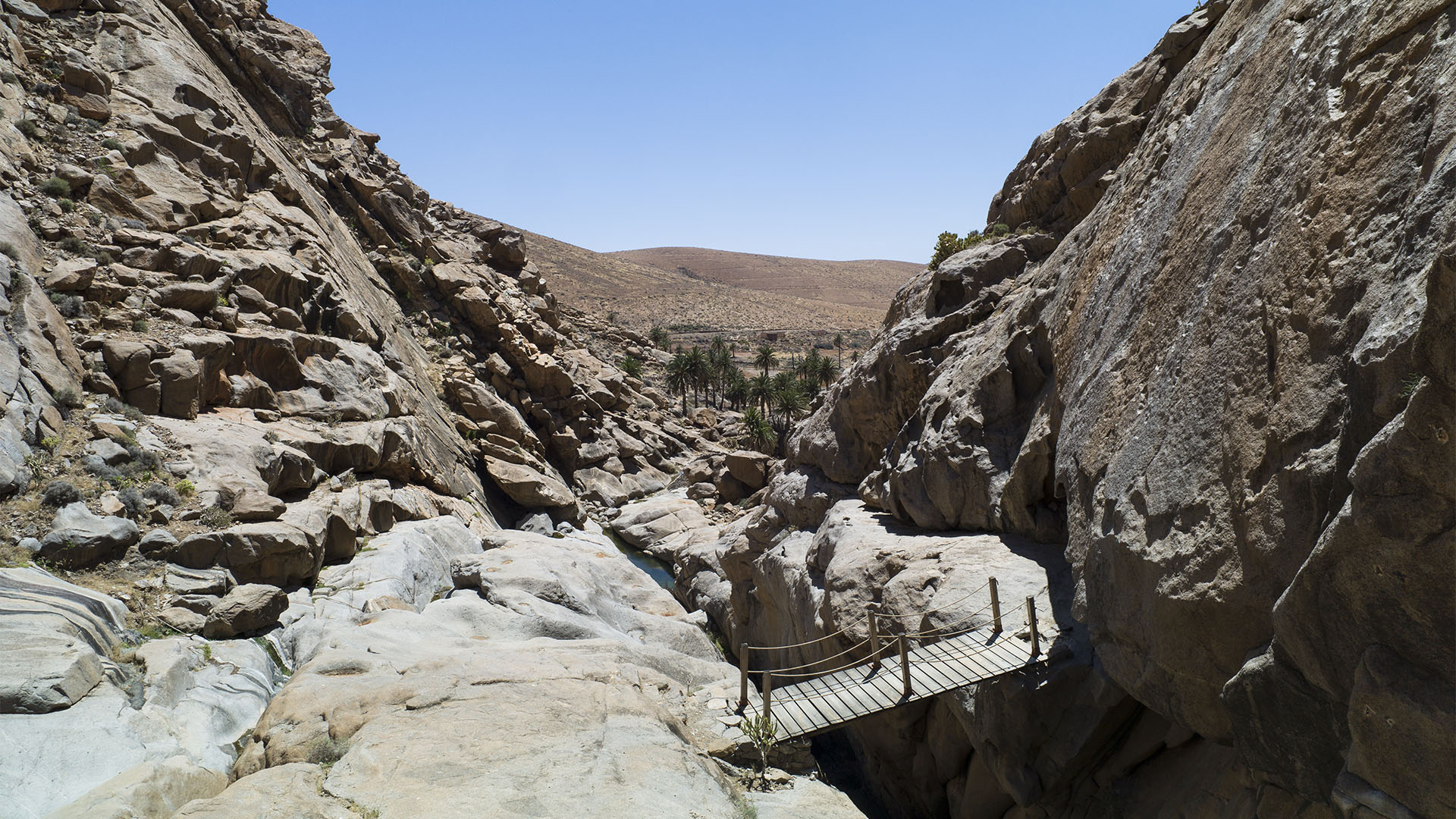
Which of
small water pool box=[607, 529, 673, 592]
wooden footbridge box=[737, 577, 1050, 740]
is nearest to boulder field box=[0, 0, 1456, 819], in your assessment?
wooden footbridge box=[737, 577, 1050, 740]

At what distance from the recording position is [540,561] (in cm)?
2245

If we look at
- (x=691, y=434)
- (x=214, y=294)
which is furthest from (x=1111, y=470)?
(x=691, y=434)

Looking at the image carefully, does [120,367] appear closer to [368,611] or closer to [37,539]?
[37,539]

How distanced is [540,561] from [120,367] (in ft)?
39.1

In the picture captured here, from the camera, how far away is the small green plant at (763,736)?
36.1 ft

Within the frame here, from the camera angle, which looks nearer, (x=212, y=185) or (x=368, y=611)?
(x=368, y=611)

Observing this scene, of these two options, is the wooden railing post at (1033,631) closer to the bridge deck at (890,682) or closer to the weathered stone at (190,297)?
the bridge deck at (890,682)

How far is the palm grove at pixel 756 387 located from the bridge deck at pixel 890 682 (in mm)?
41715

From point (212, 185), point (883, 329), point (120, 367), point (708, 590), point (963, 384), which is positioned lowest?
point (708, 590)

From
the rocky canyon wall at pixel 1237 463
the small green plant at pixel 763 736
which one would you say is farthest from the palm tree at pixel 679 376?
the small green plant at pixel 763 736

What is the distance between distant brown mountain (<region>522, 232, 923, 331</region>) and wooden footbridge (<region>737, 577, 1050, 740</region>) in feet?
288

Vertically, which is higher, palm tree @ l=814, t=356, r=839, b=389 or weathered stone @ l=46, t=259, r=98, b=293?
palm tree @ l=814, t=356, r=839, b=389

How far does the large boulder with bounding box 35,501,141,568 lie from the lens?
13.6m

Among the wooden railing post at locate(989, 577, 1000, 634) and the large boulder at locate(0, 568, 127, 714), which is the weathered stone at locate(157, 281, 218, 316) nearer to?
the large boulder at locate(0, 568, 127, 714)
